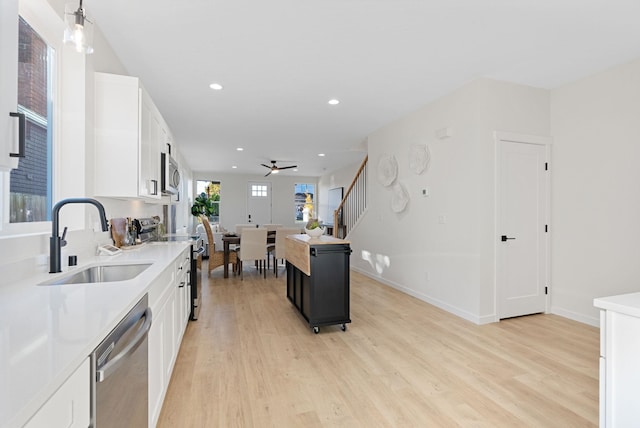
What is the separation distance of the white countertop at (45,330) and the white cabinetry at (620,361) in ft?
6.06

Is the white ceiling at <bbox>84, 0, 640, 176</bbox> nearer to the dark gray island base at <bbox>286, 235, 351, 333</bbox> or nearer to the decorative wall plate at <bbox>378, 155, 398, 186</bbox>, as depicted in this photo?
the decorative wall plate at <bbox>378, 155, 398, 186</bbox>

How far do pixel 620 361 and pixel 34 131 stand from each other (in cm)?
324

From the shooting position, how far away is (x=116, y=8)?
7.27ft

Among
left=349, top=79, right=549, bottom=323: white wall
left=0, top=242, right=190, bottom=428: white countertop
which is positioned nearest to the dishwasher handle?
left=0, top=242, right=190, bottom=428: white countertop

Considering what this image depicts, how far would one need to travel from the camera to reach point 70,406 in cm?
77

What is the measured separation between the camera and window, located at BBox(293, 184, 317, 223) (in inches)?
461

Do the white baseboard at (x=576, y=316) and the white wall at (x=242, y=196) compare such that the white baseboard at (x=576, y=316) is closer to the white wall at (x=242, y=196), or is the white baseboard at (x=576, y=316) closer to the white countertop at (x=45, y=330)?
the white countertop at (x=45, y=330)

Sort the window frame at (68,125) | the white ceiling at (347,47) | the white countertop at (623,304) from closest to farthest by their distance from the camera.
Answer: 1. the white countertop at (623,304)
2. the window frame at (68,125)
3. the white ceiling at (347,47)

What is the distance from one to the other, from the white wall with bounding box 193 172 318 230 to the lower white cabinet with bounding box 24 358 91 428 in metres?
10.2

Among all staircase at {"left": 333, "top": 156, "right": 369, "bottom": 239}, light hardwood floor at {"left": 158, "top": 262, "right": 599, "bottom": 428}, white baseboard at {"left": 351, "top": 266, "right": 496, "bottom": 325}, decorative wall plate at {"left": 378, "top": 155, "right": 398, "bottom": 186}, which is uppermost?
decorative wall plate at {"left": 378, "top": 155, "right": 398, "bottom": 186}

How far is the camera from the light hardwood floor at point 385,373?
1902mm

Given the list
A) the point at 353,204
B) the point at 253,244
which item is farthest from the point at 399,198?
the point at 253,244

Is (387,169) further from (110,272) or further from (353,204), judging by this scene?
(110,272)

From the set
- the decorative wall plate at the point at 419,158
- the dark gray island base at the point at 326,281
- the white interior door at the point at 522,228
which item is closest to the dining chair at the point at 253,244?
the dark gray island base at the point at 326,281
